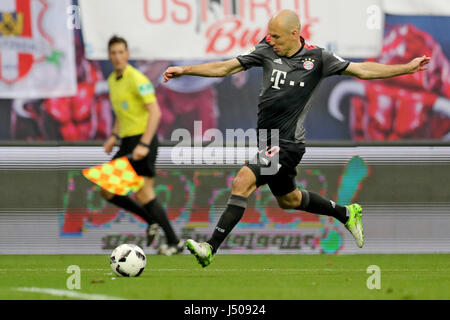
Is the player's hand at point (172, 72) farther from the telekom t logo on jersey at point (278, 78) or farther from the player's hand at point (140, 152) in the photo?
the player's hand at point (140, 152)

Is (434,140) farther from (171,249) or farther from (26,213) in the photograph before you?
→ (26,213)

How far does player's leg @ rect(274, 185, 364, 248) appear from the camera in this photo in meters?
9.12

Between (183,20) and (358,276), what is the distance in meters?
4.64

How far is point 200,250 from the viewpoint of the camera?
7922 millimetres

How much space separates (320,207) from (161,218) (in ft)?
7.28

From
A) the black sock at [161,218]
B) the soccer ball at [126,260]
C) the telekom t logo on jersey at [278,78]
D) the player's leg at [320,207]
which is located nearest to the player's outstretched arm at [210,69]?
the telekom t logo on jersey at [278,78]

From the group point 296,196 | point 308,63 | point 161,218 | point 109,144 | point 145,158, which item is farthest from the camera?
point 109,144

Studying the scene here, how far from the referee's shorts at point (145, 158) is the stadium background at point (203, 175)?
714 millimetres

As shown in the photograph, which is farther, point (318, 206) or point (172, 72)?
point (318, 206)

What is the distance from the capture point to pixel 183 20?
11984 millimetres

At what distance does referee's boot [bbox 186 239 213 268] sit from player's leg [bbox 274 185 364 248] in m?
1.27

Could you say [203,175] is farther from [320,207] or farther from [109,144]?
[320,207]

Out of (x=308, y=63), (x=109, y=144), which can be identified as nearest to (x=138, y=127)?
(x=109, y=144)

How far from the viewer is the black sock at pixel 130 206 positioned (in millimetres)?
11023
